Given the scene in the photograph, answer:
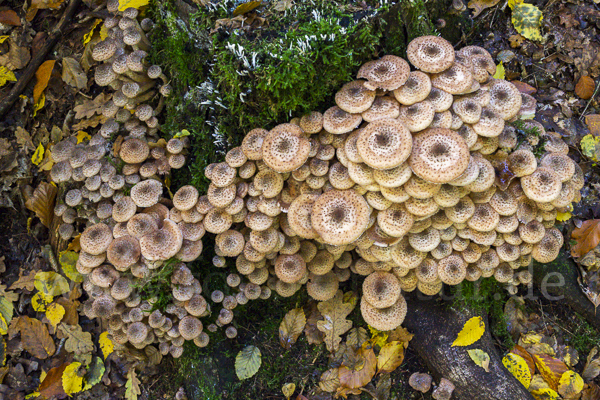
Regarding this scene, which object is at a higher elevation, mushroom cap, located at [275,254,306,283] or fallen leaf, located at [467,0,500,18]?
fallen leaf, located at [467,0,500,18]

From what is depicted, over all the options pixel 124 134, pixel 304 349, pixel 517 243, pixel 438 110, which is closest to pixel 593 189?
pixel 517 243

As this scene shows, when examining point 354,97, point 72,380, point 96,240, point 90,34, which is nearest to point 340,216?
point 354,97

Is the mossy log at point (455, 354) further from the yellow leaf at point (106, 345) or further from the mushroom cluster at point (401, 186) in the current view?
the yellow leaf at point (106, 345)

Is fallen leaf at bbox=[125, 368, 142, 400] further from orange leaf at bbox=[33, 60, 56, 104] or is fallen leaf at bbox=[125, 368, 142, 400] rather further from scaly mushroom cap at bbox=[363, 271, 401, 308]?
orange leaf at bbox=[33, 60, 56, 104]

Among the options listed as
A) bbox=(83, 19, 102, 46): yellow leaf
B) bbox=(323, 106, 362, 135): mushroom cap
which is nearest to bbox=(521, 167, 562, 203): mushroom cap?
bbox=(323, 106, 362, 135): mushroom cap

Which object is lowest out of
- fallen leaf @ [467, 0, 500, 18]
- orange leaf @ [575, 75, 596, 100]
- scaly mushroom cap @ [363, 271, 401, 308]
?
scaly mushroom cap @ [363, 271, 401, 308]

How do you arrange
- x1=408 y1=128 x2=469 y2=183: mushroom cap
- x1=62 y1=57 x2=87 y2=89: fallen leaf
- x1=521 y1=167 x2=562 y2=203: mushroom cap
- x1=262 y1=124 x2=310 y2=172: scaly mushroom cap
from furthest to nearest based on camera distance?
1. x1=62 y1=57 x2=87 y2=89: fallen leaf
2. x1=521 y1=167 x2=562 y2=203: mushroom cap
3. x1=262 y1=124 x2=310 y2=172: scaly mushroom cap
4. x1=408 y1=128 x2=469 y2=183: mushroom cap
